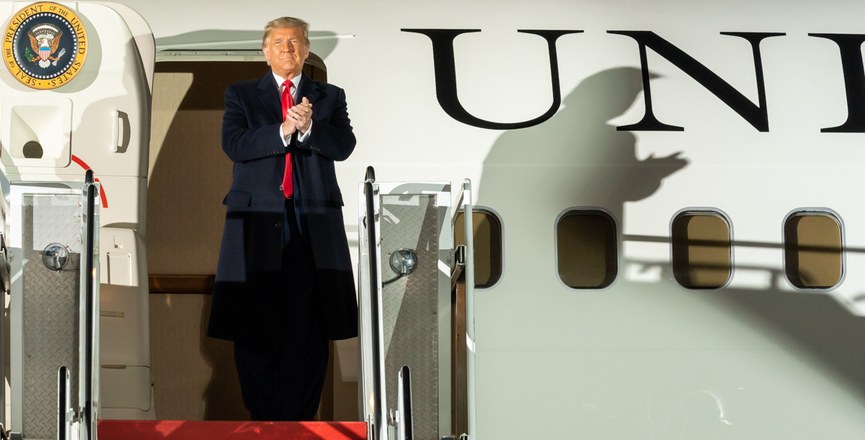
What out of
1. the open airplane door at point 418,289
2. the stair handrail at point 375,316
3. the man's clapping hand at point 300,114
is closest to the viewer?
the stair handrail at point 375,316

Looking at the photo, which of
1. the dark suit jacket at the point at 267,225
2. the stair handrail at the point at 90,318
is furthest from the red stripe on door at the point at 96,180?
the stair handrail at the point at 90,318

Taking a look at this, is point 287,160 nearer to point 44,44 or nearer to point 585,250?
point 44,44

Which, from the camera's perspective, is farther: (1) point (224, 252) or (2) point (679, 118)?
(2) point (679, 118)

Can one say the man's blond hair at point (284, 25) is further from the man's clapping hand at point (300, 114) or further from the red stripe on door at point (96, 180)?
the red stripe on door at point (96, 180)

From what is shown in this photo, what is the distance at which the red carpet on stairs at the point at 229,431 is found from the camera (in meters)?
2.67

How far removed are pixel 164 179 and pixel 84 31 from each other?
1.36m

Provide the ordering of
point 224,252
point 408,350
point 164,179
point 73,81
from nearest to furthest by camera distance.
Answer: point 408,350
point 224,252
point 73,81
point 164,179

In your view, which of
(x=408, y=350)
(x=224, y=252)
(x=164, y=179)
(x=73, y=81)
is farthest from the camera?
(x=164, y=179)

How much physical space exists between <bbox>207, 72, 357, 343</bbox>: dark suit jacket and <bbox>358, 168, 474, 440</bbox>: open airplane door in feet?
2.43

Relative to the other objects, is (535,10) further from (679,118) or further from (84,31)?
(84,31)

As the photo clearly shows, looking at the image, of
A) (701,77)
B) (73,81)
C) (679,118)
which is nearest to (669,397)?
(679,118)

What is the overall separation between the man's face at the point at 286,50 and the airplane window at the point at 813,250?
2.53 metres

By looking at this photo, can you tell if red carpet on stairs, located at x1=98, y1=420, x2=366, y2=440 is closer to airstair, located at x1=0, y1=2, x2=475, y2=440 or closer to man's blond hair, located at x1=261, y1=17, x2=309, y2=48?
airstair, located at x1=0, y1=2, x2=475, y2=440

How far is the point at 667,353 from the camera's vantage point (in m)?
3.61
